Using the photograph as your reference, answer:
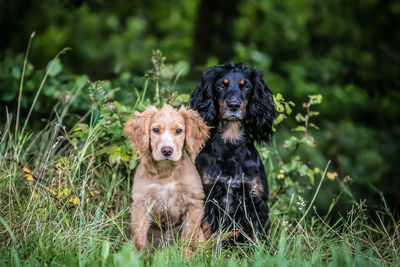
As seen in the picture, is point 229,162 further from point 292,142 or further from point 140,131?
point 292,142

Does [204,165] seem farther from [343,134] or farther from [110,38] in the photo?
[110,38]

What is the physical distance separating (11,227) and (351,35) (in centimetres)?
898

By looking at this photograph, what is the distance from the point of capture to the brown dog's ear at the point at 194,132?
3865 mm

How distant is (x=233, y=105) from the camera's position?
402 cm

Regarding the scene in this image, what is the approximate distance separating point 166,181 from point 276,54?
8827 millimetres

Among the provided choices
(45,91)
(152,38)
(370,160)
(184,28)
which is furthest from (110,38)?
(45,91)

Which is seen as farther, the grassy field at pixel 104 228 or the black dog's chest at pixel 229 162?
the black dog's chest at pixel 229 162

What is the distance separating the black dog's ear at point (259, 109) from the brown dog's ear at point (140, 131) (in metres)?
0.87

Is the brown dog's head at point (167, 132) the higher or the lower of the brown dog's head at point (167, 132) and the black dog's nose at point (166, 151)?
the higher

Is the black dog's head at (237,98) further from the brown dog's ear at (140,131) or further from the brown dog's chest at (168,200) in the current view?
the brown dog's chest at (168,200)

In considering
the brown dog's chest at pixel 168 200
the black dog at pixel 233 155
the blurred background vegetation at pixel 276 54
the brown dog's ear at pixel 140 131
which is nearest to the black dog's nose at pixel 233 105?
the black dog at pixel 233 155

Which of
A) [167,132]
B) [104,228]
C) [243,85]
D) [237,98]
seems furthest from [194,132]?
[104,228]

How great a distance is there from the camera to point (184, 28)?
1435 cm

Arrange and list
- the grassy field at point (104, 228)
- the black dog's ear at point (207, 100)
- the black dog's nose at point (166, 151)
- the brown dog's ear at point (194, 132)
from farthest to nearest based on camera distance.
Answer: the black dog's ear at point (207, 100), the brown dog's ear at point (194, 132), the black dog's nose at point (166, 151), the grassy field at point (104, 228)
